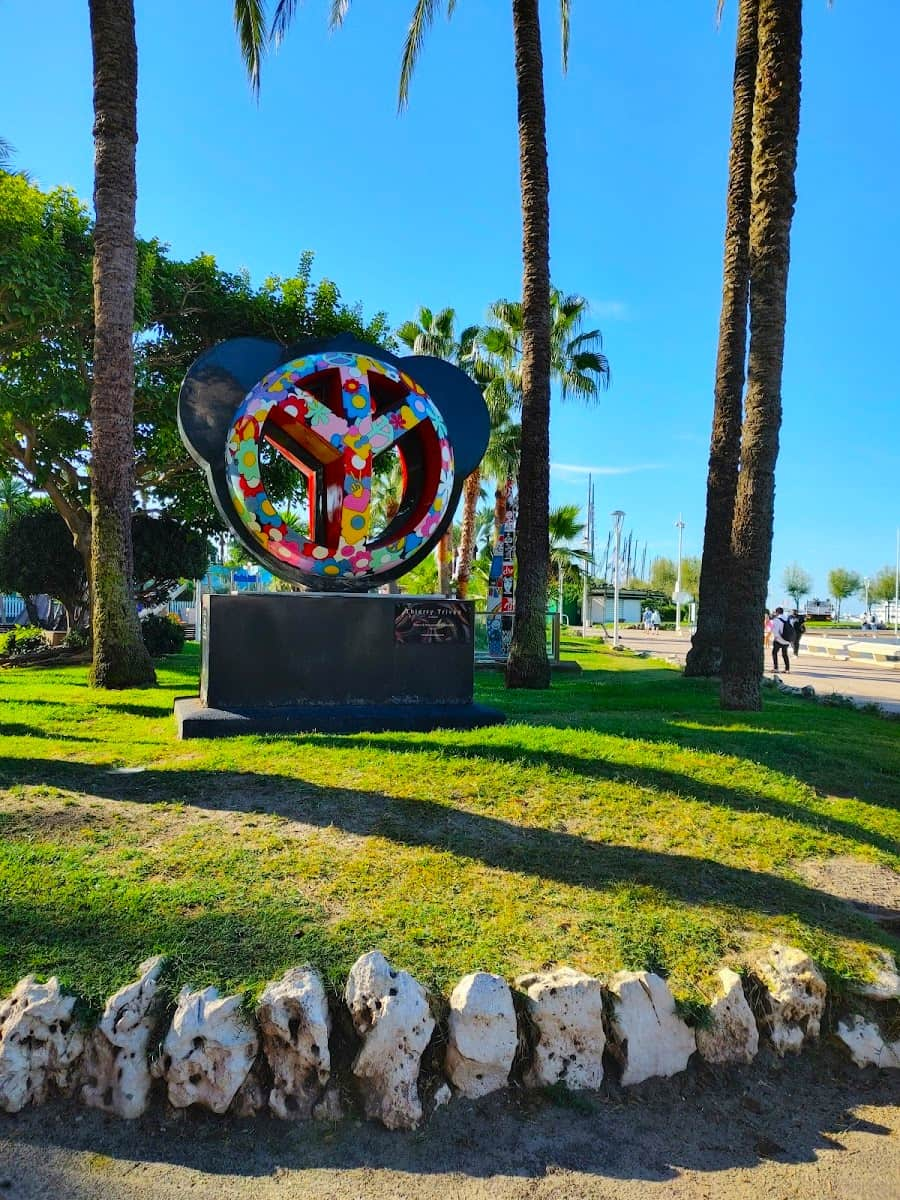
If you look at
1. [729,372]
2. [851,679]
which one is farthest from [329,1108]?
[851,679]

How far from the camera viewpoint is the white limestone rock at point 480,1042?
11.6 feet

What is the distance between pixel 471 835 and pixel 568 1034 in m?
1.92

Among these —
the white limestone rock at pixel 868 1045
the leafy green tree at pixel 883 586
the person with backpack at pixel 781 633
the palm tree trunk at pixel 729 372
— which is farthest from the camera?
the leafy green tree at pixel 883 586

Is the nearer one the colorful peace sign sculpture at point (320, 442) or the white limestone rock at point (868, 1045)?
the white limestone rock at point (868, 1045)

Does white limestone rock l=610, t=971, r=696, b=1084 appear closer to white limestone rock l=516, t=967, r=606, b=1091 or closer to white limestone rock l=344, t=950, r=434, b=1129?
white limestone rock l=516, t=967, r=606, b=1091

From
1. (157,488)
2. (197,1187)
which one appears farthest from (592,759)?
(157,488)

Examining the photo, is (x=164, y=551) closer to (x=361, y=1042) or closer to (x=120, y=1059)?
(x=120, y=1059)

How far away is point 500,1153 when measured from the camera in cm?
323

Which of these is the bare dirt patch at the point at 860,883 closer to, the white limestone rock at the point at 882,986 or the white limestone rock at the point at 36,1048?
the white limestone rock at the point at 882,986

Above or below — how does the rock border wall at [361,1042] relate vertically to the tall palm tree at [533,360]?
below

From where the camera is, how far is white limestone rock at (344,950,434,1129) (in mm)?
3383

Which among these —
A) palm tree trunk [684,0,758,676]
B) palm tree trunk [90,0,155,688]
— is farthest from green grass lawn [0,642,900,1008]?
palm tree trunk [684,0,758,676]

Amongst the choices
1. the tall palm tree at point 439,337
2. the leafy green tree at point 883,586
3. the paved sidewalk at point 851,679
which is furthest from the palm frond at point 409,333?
the leafy green tree at point 883,586

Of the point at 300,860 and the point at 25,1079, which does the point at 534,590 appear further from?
the point at 25,1079
